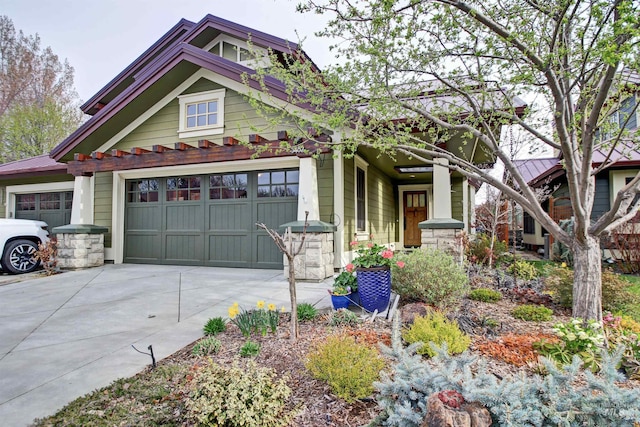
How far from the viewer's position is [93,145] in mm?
8602

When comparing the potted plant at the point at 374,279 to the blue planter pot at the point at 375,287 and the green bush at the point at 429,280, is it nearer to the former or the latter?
the blue planter pot at the point at 375,287

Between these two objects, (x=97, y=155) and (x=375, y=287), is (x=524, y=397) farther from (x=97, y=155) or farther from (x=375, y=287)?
(x=97, y=155)

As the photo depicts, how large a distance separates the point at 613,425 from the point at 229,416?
169 centimetres

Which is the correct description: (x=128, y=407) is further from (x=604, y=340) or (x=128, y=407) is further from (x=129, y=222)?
(x=129, y=222)

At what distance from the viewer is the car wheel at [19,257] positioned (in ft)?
23.9

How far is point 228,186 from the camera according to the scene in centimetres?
784

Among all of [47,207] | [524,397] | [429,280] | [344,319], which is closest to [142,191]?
[47,207]

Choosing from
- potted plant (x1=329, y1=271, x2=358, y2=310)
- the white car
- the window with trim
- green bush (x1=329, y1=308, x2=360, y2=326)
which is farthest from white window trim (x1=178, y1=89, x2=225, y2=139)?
green bush (x1=329, y1=308, x2=360, y2=326)

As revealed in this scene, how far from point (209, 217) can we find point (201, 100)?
9.04ft

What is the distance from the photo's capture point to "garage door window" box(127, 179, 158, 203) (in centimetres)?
855

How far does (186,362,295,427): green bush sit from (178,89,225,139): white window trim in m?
6.63

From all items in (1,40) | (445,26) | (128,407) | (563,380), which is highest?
(1,40)

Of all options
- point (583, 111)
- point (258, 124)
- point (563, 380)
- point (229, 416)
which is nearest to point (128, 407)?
point (229, 416)

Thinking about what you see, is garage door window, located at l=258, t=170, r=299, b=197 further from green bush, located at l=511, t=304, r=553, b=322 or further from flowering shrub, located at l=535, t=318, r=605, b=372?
flowering shrub, located at l=535, t=318, r=605, b=372
